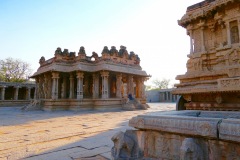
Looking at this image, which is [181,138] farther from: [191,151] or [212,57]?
[212,57]

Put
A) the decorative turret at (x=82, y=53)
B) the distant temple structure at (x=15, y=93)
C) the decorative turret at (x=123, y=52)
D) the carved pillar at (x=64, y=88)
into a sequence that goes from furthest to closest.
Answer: the distant temple structure at (x=15, y=93) → the carved pillar at (x=64, y=88) → the decorative turret at (x=123, y=52) → the decorative turret at (x=82, y=53)

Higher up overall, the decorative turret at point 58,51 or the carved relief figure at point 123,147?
the decorative turret at point 58,51

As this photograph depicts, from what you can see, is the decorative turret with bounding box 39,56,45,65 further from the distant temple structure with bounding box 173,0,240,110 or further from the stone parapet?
the stone parapet

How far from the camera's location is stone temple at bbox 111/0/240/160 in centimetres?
195

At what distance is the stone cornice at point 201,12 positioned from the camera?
26.3 ft

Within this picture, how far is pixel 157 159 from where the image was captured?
8.14ft

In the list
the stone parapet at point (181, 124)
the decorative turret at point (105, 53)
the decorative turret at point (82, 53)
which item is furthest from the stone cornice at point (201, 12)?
the decorative turret at point (82, 53)

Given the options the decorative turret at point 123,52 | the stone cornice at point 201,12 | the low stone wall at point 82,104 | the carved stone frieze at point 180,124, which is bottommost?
the low stone wall at point 82,104

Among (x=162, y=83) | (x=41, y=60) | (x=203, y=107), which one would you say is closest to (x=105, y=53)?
(x=41, y=60)

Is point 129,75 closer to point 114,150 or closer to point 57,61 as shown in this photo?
point 57,61

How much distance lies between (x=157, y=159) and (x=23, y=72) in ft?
152

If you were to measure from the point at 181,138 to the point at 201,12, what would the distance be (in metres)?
8.42

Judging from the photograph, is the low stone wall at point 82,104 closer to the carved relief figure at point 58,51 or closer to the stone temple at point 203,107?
the carved relief figure at point 58,51

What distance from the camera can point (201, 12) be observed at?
873cm
